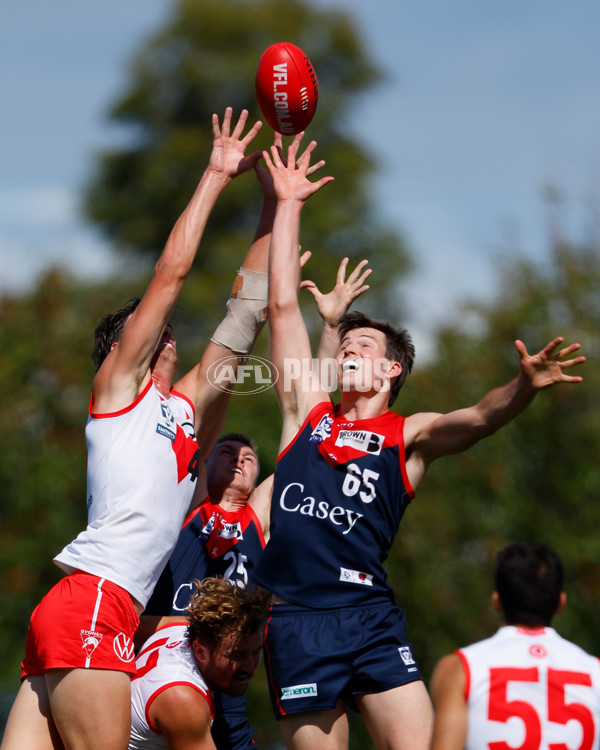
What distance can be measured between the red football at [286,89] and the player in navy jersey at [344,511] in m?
0.52

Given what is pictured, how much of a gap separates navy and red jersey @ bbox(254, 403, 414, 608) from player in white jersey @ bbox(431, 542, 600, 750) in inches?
36.9

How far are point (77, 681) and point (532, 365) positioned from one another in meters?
2.49

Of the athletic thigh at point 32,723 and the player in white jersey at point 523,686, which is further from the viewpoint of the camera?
the athletic thigh at point 32,723

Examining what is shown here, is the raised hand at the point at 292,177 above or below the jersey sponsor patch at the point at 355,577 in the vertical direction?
above

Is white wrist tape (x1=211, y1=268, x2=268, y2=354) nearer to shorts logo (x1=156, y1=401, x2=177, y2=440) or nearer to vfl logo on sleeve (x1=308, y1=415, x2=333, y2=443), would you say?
shorts logo (x1=156, y1=401, x2=177, y2=440)

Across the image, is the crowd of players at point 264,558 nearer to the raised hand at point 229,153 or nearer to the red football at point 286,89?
the raised hand at point 229,153

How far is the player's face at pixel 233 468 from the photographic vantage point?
231 inches

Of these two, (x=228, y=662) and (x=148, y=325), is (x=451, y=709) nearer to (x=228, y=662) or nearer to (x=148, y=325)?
(x=228, y=662)

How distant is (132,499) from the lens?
4.81 m

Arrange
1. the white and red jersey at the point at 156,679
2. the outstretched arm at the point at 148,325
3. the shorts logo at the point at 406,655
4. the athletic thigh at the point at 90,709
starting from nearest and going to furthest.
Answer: the athletic thigh at the point at 90,709
the shorts logo at the point at 406,655
the outstretched arm at the point at 148,325
the white and red jersey at the point at 156,679

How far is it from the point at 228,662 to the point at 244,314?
73.7 inches

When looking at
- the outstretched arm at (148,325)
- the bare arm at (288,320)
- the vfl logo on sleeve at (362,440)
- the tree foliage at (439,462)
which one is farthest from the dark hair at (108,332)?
the tree foliage at (439,462)

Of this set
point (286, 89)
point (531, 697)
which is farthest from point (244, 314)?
point (531, 697)

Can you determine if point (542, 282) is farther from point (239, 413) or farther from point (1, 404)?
point (1, 404)
